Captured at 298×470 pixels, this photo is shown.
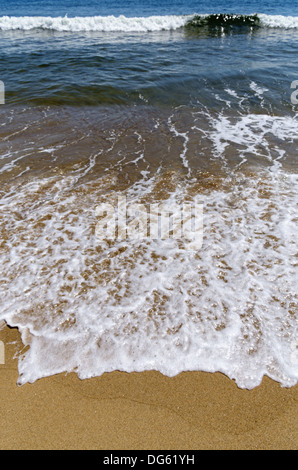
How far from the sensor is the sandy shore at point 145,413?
215 centimetres

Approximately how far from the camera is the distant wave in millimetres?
17734

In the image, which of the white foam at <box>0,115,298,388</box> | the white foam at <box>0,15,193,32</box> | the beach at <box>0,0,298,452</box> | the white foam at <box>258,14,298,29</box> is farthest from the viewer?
the white foam at <box>258,14,298,29</box>

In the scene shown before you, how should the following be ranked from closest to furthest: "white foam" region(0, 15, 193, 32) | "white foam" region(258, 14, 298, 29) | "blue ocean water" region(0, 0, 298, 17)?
"white foam" region(0, 15, 193, 32) → "white foam" region(258, 14, 298, 29) → "blue ocean water" region(0, 0, 298, 17)

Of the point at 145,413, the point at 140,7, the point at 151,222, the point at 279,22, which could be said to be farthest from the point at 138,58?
the point at 140,7

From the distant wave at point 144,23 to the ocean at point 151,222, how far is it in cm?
1025

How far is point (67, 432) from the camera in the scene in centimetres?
220

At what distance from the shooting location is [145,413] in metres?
2.29

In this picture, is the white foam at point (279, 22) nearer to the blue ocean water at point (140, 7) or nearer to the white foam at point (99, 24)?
the blue ocean water at point (140, 7)

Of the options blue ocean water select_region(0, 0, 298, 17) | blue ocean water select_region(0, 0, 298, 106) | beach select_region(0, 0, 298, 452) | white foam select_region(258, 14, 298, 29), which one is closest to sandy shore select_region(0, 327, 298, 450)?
beach select_region(0, 0, 298, 452)

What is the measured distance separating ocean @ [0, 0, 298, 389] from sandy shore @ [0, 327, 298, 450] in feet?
0.33

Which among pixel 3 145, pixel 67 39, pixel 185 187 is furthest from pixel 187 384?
pixel 67 39

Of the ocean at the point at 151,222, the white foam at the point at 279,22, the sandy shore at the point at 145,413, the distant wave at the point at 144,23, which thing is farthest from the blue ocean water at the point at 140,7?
the sandy shore at the point at 145,413

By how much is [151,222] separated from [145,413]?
7.84 ft

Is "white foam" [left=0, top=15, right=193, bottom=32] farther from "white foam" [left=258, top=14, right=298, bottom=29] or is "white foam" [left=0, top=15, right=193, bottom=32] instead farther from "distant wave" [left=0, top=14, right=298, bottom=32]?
"white foam" [left=258, top=14, right=298, bottom=29]
